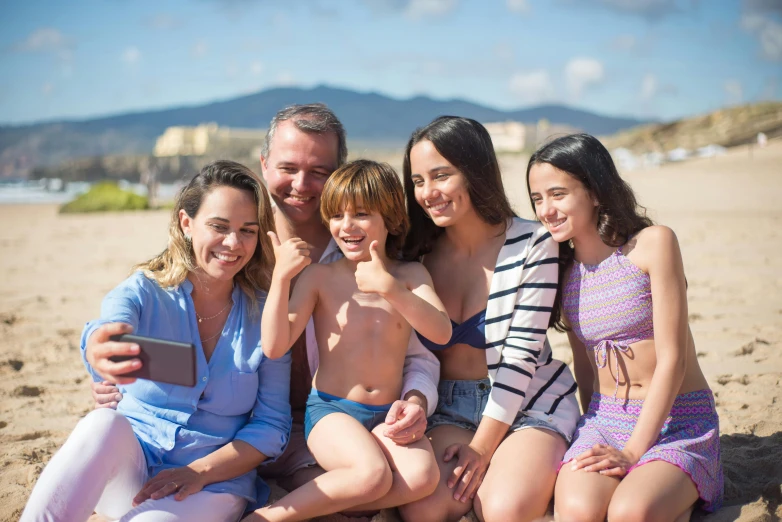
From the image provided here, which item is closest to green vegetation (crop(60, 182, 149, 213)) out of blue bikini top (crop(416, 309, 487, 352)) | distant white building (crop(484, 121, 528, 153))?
blue bikini top (crop(416, 309, 487, 352))

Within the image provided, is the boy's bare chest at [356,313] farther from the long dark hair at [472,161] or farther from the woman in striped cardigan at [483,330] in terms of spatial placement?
the long dark hair at [472,161]

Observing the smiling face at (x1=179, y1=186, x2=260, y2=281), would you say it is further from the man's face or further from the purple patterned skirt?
the purple patterned skirt

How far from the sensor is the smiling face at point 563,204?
305 centimetres

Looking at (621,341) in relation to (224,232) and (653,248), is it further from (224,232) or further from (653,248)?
(224,232)

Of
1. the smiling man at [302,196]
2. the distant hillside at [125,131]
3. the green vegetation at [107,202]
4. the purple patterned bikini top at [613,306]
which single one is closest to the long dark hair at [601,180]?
the purple patterned bikini top at [613,306]

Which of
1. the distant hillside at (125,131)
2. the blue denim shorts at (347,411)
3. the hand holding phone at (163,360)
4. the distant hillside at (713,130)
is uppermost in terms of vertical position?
the distant hillside at (125,131)

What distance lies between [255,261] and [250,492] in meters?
1.03

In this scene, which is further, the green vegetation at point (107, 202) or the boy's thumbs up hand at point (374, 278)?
the green vegetation at point (107, 202)

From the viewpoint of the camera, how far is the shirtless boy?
265 centimetres

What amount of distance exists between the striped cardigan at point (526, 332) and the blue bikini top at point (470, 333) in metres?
0.06

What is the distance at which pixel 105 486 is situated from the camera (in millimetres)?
2475

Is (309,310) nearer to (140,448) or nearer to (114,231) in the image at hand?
(140,448)

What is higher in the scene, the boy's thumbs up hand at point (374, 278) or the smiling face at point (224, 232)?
the smiling face at point (224, 232)

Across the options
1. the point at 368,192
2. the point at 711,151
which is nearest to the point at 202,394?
the point at 368,192
